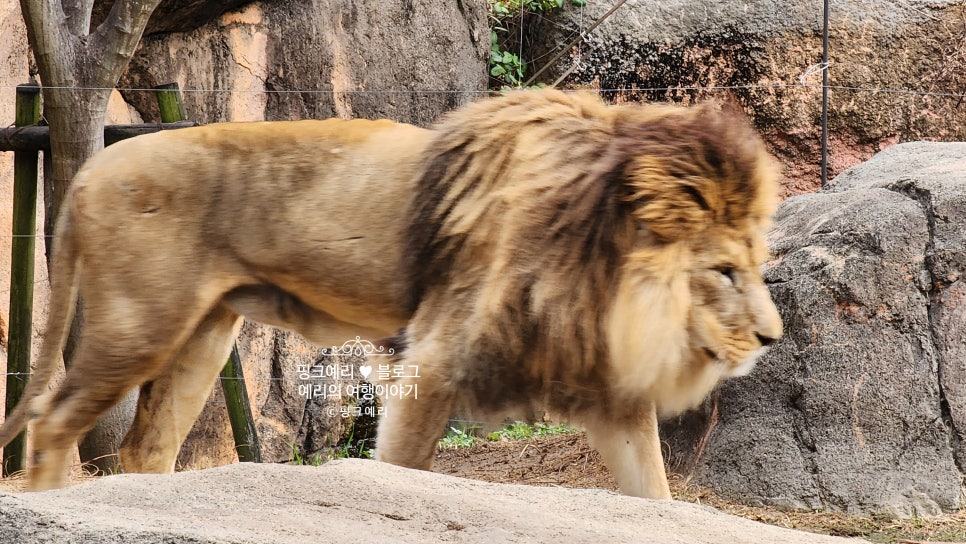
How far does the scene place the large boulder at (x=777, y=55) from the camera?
23.8ft

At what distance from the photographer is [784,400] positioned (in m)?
4.39

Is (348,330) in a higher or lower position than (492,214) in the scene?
lower

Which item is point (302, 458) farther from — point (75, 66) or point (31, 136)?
point (75, 66)

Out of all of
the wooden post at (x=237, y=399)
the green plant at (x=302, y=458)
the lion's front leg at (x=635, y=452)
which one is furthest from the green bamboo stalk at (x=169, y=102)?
the lion's front leg at (x=635, y=452)

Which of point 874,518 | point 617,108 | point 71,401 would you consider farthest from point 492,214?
point 874,518

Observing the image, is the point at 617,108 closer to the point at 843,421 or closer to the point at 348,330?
the point at 348,330

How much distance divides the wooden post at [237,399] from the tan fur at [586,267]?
198cm

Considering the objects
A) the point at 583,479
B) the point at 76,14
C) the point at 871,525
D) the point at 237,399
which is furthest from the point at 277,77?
the point at 871,525

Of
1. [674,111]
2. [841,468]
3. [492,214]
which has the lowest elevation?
[841,468]

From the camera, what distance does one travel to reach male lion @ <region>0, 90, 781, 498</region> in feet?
10.8

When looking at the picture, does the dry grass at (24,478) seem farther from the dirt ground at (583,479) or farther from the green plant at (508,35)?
the green plant at (508,35)

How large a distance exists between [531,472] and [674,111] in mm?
2320

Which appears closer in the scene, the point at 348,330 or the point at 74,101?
the point at 348,330

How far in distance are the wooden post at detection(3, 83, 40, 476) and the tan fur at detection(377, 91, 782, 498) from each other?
2.35m
